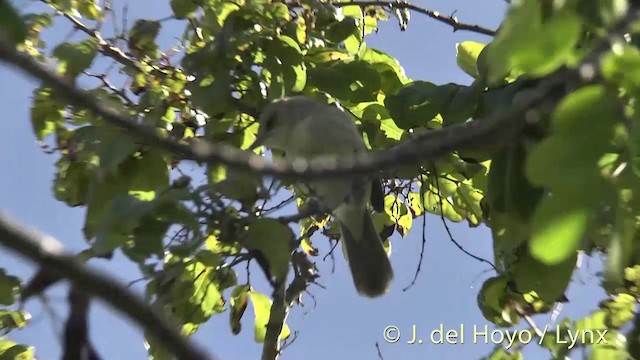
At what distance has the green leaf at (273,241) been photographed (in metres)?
1.84

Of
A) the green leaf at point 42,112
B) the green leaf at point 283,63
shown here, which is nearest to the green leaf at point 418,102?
the green leaf at point 283,63

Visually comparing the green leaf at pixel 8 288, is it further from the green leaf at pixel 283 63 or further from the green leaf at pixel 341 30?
the green leaf at pixel 341 30

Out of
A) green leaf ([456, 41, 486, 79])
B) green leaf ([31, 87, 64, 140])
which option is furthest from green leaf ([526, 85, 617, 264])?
green leaf ([31, 87, 64, 140])

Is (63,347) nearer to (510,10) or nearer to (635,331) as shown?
(510,10)

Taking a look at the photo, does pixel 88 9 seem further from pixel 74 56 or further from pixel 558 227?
pixel 558 227

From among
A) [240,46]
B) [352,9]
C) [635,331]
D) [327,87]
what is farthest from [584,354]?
[352,9]

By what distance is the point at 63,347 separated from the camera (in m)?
1.07

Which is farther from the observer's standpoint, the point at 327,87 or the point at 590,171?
the point at 327,87

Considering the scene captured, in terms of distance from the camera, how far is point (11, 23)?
4.57 ft

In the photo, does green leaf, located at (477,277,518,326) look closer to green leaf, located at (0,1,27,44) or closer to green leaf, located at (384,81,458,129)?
green leaf, located at (384,81,458,129)

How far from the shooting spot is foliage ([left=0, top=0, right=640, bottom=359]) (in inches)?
41.5

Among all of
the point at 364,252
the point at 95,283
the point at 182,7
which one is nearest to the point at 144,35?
the point at 182,7

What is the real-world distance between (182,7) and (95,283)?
1821 mm

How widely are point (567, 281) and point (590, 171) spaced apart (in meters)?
0.98
